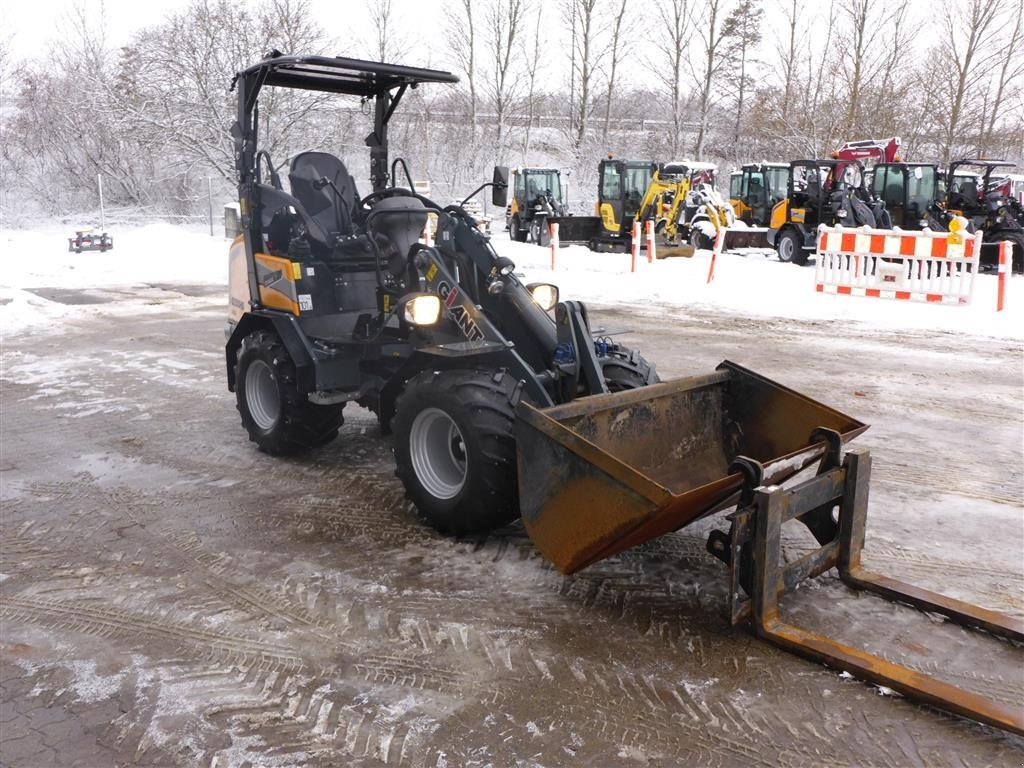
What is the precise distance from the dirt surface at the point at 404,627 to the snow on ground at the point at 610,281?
5978 millimetres

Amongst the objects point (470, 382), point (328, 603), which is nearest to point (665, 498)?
point (470, 382)

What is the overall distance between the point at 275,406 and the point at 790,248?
17.1m

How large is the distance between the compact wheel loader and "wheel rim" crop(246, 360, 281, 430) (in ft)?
Result: 0.05

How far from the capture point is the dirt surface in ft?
9.30

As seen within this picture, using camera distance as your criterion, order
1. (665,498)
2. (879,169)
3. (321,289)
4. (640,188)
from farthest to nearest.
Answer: (640,188) → (879,169) → (321,289) → (665,498)

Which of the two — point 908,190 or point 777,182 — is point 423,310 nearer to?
point 908,190

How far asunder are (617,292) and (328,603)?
1164 cm

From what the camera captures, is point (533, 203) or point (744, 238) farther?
point (533, 203)

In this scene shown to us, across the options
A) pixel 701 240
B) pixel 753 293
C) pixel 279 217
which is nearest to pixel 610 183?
pixel 701 240

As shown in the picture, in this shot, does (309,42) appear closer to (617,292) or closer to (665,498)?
(617,292)

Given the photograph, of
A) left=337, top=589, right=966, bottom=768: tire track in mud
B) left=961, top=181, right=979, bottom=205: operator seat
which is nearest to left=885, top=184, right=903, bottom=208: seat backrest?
left=961, top=181, right=979, bottom=205: operator seat

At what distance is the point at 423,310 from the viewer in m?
4.59

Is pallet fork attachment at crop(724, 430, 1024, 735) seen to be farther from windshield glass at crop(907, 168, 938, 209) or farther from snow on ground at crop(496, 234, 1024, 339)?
windshield glass at crop(907, 168, 938, 209)

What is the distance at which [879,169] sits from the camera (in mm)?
20844
